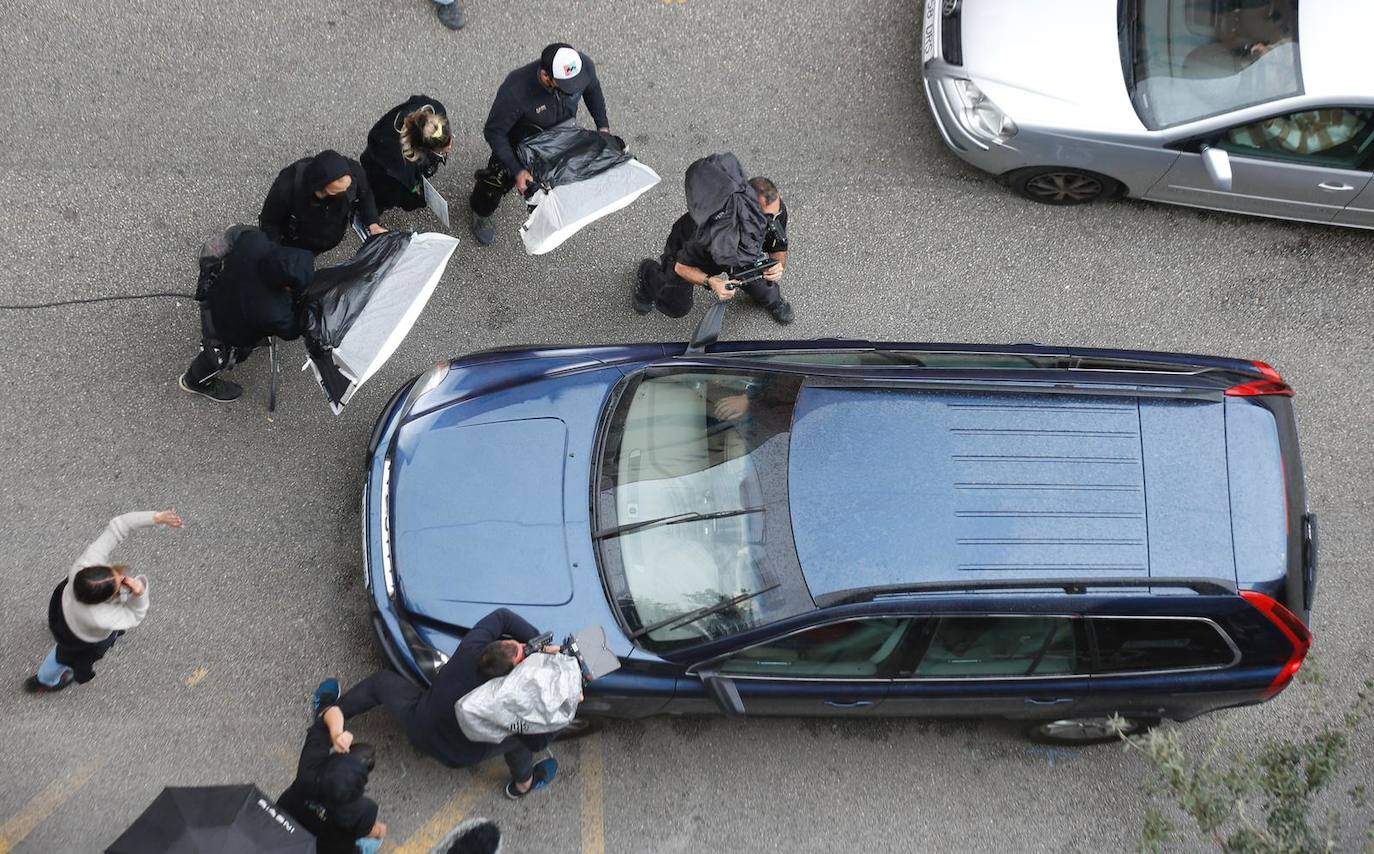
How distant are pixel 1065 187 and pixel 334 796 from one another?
222 inches

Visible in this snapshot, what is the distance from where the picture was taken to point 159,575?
5805 mm

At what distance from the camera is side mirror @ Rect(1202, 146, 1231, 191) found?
252 inches

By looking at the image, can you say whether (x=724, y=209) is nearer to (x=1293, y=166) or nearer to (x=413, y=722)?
(x=413, y=722)

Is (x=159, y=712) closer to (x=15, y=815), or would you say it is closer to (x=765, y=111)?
(x=15, y=815)

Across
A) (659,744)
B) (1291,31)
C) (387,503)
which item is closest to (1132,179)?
(1291,31)

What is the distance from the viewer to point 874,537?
4.76 metres

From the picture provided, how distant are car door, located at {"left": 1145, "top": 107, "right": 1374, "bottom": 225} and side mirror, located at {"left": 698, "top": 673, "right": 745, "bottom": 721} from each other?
437 cm

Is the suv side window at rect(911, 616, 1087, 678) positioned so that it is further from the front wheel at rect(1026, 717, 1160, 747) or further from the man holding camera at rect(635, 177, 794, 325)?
the man holding camera at rect(635, 177, 794, 325)

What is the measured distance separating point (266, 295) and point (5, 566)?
2.17 m

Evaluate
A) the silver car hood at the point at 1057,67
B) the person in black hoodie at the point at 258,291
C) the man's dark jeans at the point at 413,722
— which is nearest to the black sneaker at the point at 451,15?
the person in black hoodie at the point at 258,291

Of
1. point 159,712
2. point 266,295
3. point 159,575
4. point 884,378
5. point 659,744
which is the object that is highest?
point 266,295

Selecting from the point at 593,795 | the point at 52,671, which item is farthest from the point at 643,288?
the point at 52,671


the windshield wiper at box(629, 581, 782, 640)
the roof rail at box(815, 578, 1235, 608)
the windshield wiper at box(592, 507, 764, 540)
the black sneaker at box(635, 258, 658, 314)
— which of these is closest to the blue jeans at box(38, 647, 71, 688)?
the windshield wiper at box(592, 507, 764, 540)

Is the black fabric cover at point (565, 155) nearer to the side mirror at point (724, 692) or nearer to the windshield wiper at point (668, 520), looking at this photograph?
the windshield wiper at point (668, 520)
